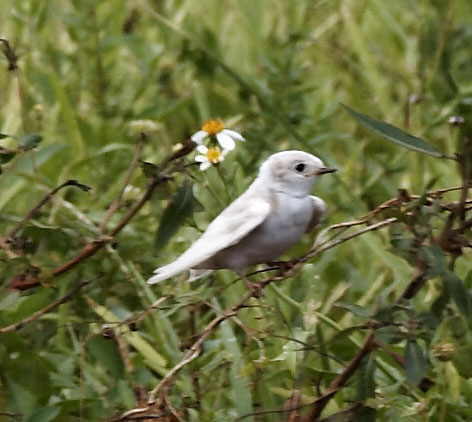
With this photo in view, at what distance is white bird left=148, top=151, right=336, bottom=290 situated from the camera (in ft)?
5.84

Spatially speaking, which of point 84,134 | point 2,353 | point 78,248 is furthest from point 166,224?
point 84,134

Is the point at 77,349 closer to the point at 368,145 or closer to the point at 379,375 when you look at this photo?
the point at 379,375

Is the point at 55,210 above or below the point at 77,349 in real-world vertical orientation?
above

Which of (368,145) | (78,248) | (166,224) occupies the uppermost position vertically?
(166,224)

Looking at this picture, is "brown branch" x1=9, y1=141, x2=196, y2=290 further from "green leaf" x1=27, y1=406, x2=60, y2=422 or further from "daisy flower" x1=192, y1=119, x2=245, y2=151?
"green leaf" x1=27, y1=406, x2=60, y2=422

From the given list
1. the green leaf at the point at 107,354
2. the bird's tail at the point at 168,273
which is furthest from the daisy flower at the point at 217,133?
the green leaf at the point at 107,354

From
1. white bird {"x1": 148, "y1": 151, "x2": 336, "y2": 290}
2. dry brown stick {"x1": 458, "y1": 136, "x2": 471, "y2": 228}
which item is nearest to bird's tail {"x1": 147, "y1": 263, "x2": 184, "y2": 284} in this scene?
white bird {"x1": 148, "y1": 151, "x2": 336, "y2": 290}

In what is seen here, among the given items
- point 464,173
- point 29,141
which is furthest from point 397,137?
point 29,141

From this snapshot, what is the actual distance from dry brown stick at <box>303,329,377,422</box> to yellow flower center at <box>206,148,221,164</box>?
38 cm

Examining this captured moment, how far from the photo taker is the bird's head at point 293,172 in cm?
188

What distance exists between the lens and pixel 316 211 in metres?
1.92

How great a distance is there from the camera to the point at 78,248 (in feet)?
8.53

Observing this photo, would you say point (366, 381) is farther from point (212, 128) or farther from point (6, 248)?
point (6, 248)

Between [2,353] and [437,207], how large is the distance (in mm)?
876
